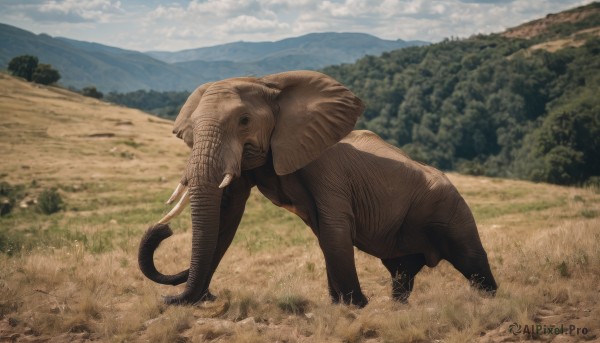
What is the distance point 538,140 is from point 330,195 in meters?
52.6

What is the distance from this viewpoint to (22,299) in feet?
24.3

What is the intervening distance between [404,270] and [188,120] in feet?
12.9

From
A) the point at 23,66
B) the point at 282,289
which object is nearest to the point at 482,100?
the point at 23,66

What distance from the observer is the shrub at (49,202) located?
24.2 meters

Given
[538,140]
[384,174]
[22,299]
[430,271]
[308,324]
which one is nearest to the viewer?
[308,324]

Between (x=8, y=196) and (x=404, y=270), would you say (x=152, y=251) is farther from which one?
(x=8, y=196)

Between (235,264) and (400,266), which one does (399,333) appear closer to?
(400,266)

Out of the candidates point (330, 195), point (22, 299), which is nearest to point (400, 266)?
point (330, 195)

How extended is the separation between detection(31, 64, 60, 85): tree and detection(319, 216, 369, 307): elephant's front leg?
7581 cm

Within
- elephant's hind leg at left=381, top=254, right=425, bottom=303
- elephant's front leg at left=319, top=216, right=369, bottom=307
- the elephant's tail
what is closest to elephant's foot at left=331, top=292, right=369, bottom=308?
elephant's front leg at left=319, top=216, right=369, bottom=307

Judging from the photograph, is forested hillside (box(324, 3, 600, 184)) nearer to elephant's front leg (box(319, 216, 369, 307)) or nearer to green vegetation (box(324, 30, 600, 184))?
green vegetation (box(324, 30, 600, 184))

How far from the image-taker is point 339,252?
7.41m

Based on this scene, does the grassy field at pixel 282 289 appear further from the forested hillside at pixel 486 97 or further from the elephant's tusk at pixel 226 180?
the forested hillside at pixel 486 97

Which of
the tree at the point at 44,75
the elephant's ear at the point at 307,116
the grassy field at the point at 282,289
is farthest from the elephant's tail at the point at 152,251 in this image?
the tree at the point at 44,75
